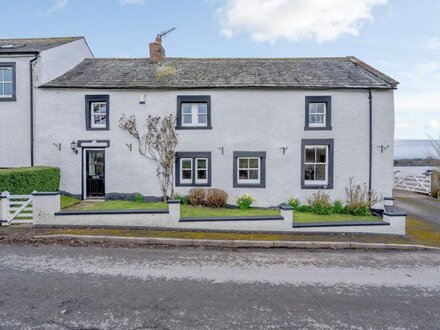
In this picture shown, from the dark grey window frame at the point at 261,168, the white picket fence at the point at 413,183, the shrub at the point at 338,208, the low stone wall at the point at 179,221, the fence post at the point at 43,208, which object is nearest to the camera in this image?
the low stone wall at the point at 179,221

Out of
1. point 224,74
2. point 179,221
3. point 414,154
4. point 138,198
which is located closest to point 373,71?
point 224,74

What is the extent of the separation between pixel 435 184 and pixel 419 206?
3.66 meters

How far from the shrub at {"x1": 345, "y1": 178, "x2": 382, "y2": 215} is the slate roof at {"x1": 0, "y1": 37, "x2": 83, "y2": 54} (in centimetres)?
1705

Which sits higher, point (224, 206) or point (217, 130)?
point (217, 130)

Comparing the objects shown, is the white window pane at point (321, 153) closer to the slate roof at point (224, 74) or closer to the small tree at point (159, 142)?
the slate roof at point (224, 74)

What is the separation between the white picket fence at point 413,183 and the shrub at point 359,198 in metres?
7.54

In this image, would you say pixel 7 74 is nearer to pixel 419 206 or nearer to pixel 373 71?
pixel 373 71

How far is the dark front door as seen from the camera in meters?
13.6

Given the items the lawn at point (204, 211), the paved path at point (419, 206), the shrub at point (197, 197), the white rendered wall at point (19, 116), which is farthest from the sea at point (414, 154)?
the white rendered wall at point (19, 116)

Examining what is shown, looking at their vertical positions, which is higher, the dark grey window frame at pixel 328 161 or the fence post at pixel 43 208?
the dark grey window frame at pixel 328 161

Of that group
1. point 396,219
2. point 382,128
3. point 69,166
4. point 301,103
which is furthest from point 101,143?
point 382,128

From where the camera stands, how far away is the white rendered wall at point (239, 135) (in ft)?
42.4

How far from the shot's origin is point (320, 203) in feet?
39.6

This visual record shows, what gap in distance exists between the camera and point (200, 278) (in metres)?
5.39
